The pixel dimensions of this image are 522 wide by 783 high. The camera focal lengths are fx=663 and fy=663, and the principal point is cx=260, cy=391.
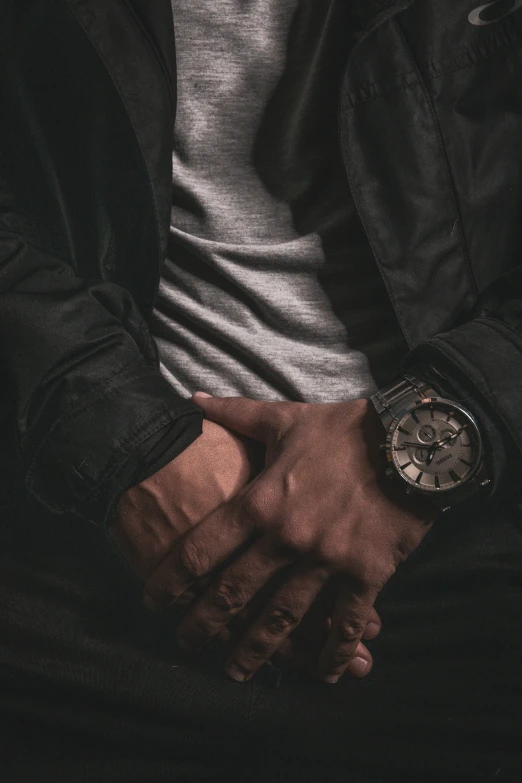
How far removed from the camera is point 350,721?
854 mm

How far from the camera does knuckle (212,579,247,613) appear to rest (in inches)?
31.2

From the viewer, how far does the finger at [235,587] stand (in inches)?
30.9

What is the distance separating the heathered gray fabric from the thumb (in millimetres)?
82

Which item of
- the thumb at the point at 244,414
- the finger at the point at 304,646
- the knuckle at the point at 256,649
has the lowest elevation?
the finger at the point at 304,646

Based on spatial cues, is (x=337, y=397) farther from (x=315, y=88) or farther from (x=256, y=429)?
(x=315, y=88)

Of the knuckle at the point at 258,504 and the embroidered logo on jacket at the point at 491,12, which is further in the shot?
the embroidered logo on jacket at the point at 491,12

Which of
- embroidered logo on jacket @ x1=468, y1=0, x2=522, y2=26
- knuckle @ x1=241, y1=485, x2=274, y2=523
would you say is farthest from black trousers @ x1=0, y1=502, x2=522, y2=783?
embroidered logo on jacket @ x1=468, y1=0, x2=522, y2=26

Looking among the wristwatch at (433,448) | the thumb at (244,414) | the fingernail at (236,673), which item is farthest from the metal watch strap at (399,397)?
the fingernail at (236,673)

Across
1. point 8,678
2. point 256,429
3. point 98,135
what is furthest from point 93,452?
point 98,135

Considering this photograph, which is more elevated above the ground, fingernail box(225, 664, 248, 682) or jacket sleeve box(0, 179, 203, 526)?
jacket sleeve box(0, 179, 203, 526)

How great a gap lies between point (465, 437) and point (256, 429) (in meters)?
0.26

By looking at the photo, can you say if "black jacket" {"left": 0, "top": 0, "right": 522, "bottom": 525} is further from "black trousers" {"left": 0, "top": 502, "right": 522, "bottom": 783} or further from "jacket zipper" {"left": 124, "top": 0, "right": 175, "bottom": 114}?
"black trousers" {"left": 0, "top": 502, "right": 522, "bottom": 783}

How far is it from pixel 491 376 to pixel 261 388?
0.33m

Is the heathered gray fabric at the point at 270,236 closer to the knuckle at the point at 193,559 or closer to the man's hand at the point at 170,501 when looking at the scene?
the man's hand at the point at 170,501
